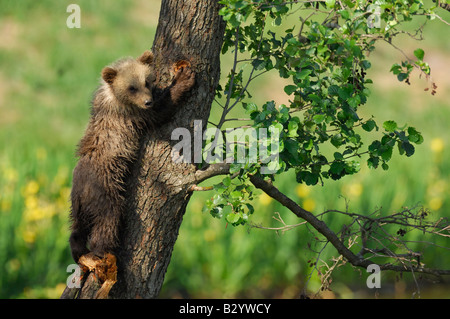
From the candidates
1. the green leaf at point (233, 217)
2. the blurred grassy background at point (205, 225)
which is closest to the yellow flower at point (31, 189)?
the blurred grassy background at point (205, 225)

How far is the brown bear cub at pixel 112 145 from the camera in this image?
3.17m

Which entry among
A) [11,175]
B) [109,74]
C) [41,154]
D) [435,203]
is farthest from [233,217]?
[435,203]

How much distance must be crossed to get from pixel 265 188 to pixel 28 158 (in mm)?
3689

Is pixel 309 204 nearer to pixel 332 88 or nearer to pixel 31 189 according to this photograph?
pixel 31 189

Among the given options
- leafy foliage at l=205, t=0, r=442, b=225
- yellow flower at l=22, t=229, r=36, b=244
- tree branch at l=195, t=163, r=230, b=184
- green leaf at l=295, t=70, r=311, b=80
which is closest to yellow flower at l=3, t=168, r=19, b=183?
yellow flower at l=22, t=229, r=36, b=244

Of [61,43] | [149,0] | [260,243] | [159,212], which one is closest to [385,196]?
[260,243]

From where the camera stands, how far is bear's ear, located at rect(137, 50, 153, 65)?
3414 millimetres

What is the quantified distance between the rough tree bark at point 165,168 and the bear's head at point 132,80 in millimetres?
240

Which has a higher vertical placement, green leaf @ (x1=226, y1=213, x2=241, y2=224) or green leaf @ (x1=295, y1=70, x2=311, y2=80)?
green leaf @ (x1=295, y1=70, x2=311, y2=80)

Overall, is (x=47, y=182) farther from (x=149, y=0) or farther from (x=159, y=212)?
(x=149, y=0)

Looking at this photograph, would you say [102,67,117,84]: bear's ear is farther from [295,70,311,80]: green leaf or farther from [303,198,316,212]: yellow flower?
[303,198,316,212]: yellow flower

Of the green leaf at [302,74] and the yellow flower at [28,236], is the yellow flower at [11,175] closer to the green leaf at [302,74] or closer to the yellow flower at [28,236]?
the yellow flower at [28,236]

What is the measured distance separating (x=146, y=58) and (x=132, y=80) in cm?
16

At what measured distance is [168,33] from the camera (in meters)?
3.10
